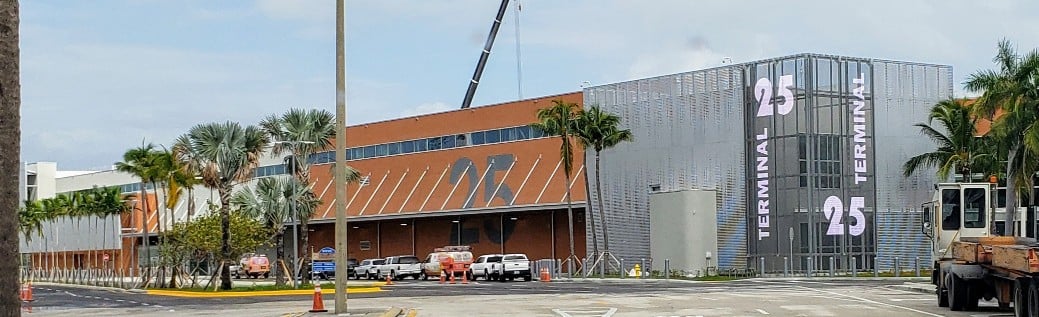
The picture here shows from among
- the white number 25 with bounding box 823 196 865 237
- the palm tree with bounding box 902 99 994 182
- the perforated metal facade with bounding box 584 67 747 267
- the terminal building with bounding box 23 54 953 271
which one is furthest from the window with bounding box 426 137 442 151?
the palm tree with bounding box 902 99 994 182

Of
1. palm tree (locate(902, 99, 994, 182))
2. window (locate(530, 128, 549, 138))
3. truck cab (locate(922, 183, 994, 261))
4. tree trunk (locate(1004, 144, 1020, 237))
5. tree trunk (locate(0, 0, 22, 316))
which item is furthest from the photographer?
window (locate(530, 128, 549, 138))

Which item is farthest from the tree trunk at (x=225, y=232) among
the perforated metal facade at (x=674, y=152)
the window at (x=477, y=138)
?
the window at (x=477, y=138)

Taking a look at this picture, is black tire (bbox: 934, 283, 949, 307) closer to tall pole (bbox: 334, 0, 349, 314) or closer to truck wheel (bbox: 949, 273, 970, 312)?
truck wheel (bbox: 949, 273, 970, 312)

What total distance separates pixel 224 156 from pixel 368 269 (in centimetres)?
2409

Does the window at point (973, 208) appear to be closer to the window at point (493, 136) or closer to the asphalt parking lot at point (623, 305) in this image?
the asphalt parking lot at point (623, 305)

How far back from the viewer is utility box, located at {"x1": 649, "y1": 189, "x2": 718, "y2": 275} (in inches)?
2484

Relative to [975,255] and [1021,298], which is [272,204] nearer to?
[975,255]

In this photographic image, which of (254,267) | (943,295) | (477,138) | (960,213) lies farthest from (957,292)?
(254,267)

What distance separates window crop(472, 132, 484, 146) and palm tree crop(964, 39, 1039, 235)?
120ft

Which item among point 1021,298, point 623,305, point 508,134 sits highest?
point 508,134

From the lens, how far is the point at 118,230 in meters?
99.2

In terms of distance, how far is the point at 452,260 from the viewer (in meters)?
68.7

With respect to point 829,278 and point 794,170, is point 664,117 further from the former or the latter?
point 829,278

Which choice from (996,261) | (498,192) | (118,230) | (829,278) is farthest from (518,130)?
(996,261)
